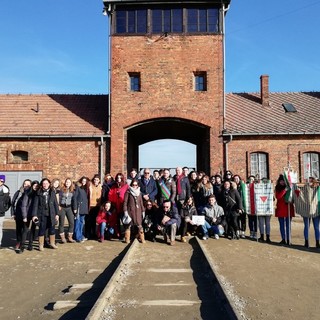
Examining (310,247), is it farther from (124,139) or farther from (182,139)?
(182,139)

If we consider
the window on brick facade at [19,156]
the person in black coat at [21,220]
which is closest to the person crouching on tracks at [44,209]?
the person in black coat at [21,220]

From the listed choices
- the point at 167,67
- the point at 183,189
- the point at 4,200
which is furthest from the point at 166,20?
the point at 4,200

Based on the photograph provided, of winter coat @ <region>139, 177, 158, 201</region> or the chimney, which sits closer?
winter coat @ <region>139, 177, 158, 201</region>

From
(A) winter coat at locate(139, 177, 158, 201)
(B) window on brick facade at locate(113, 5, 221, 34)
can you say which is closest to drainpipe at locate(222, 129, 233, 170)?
(B) window on brick facade at locate(113, 5, 221, 34)

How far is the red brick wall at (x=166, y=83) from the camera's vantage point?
1628 centimetres

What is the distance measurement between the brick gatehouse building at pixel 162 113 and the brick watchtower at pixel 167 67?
5 centimetres

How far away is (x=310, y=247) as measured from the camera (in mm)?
8797

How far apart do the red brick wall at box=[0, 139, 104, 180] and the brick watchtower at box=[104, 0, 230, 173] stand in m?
1.49

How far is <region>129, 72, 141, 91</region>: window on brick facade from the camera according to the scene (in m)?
16.6

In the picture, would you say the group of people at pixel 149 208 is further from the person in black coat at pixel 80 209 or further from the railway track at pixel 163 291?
the railway track at pixel 163 291

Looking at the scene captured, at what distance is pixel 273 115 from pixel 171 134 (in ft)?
20.5

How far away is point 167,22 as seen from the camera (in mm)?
16609

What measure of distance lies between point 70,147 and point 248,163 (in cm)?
884

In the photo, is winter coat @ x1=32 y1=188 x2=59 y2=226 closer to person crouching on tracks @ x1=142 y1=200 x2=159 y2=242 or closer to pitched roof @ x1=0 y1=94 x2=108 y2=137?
person crouching on tracks @ x1=142 y1=200 x2=159 y2=242
